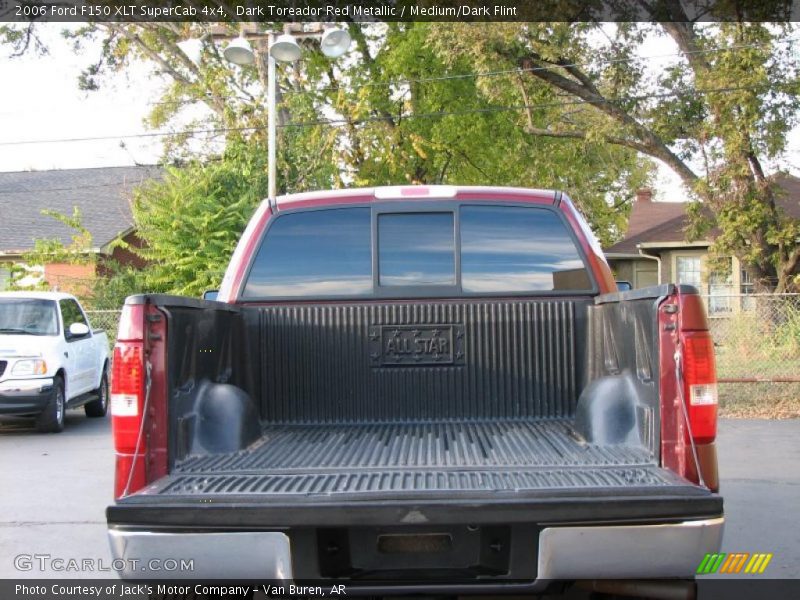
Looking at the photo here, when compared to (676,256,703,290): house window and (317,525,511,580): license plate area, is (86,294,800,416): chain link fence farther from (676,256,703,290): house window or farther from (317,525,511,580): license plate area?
(676,256,703,290): house window

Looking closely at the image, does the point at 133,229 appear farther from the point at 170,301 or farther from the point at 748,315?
the point at 170,301

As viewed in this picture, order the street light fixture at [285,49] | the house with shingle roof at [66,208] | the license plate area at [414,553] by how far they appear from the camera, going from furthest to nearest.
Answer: the house with shingle roof at [66,208]
the street light fixture at [285,49]
the license plate area at [414,553]

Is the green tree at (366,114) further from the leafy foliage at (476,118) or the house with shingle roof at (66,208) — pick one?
the house with shingle roof at (66,208)

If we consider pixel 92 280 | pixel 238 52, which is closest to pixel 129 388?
pixel 238 52

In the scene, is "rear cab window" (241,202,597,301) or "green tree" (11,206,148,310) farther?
"green tree" (11,206,148,310)

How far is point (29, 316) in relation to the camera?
1207 cm

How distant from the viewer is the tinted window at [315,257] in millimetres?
4852

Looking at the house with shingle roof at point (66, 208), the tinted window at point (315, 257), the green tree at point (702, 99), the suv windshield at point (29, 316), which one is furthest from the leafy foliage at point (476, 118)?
the tinted window at point (315, 257)

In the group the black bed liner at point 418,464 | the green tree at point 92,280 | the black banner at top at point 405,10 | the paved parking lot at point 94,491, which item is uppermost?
the black banner at top at point 405,10

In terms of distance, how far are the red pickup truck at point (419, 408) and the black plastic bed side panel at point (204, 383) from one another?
0.01 m

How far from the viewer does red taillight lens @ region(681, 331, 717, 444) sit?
11.2ft

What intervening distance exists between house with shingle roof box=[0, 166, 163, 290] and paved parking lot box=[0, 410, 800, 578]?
1610cm

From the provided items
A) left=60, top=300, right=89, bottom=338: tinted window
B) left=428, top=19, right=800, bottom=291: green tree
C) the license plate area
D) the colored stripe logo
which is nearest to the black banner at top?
left=428, top=19, right=800, bottom=291: green tree

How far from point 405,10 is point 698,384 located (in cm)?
2511
